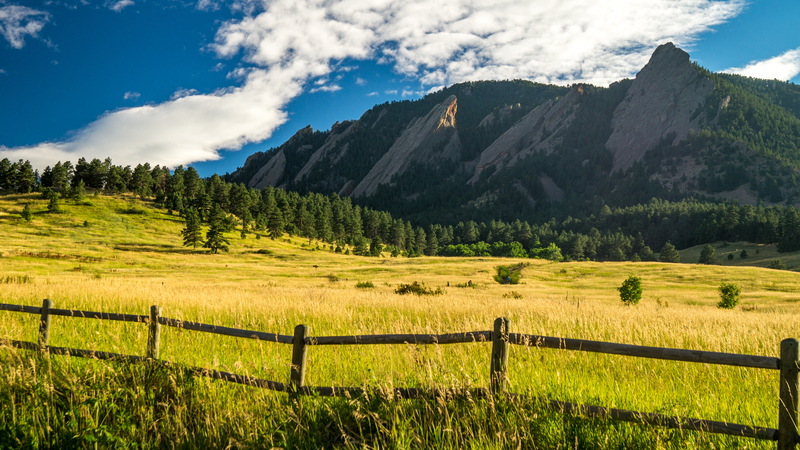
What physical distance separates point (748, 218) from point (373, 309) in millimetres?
159324

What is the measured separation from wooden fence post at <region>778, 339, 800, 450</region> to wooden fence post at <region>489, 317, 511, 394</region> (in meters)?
2.31

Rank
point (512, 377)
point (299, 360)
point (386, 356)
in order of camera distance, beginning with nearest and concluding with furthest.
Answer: point (299, 360)
point (512, 377)
point (386, 356)

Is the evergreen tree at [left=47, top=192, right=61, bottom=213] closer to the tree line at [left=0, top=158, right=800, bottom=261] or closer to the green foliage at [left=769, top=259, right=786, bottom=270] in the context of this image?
the tree line at [left=0, top=158, right=800, bottom=261]

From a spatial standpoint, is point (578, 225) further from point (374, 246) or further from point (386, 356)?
point (386, 356)

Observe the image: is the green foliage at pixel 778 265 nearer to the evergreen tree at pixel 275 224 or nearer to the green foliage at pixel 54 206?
the evergreen tree at pixel 275 224

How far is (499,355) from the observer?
4.44 metres

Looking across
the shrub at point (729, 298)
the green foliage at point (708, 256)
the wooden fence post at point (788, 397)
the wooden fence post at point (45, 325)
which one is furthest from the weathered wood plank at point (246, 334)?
the green foliage at point (708, 256)

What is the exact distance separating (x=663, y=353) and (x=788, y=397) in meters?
0.96

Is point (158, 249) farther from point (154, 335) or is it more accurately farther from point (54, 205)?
point (154, 335)

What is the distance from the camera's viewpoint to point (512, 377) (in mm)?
5879

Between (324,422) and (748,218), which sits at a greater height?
(748,218)

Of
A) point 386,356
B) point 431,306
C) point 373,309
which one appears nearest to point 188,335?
point 386,356

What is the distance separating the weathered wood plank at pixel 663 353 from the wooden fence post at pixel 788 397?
3.3 inches

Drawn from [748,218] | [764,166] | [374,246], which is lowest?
[374,246]
